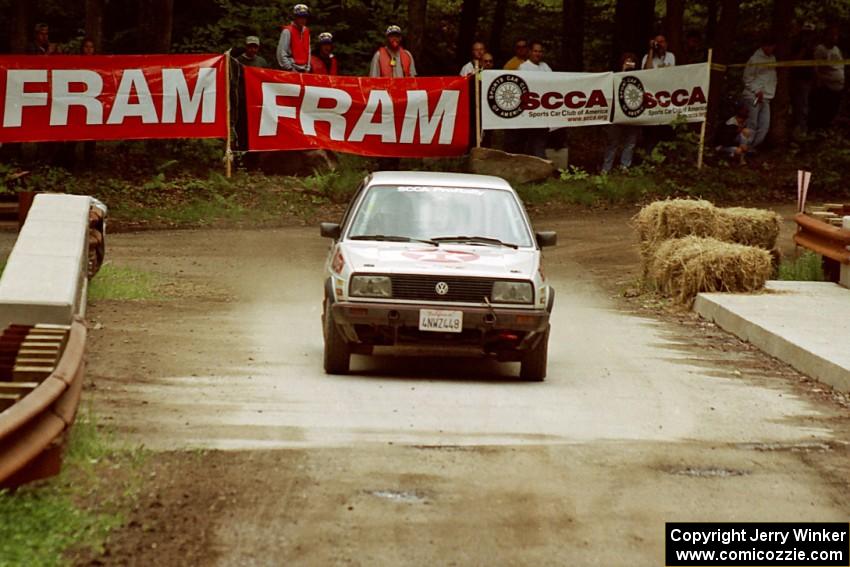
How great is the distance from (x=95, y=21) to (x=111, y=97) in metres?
3.53

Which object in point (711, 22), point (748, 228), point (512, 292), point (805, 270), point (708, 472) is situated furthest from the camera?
point (711, 22)

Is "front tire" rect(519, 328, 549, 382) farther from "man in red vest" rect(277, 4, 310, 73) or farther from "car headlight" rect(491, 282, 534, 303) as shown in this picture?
"man in red vest" rect(277, 4, 310, 73)

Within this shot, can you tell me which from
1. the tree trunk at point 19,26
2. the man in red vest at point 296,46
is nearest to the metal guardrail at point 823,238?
the man in red vest at point 296,46

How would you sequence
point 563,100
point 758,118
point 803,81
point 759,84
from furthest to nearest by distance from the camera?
point 803,81 < point 758,118 < point 759,84 < point 563,100

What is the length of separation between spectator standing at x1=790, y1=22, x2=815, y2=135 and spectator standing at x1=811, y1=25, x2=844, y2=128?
0.57ft

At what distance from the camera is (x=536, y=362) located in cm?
1131

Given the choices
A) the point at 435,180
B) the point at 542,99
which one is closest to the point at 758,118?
the point at 542,99

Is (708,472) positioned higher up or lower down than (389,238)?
lower down

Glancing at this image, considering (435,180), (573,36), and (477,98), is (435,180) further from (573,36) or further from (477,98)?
(573,36)

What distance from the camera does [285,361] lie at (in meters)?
11.8

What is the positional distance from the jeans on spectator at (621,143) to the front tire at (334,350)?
15.4 m

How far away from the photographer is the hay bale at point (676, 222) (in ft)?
58.0

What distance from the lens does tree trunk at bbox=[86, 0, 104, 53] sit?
25.4 m

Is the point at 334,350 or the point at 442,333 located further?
the point at 334,350
